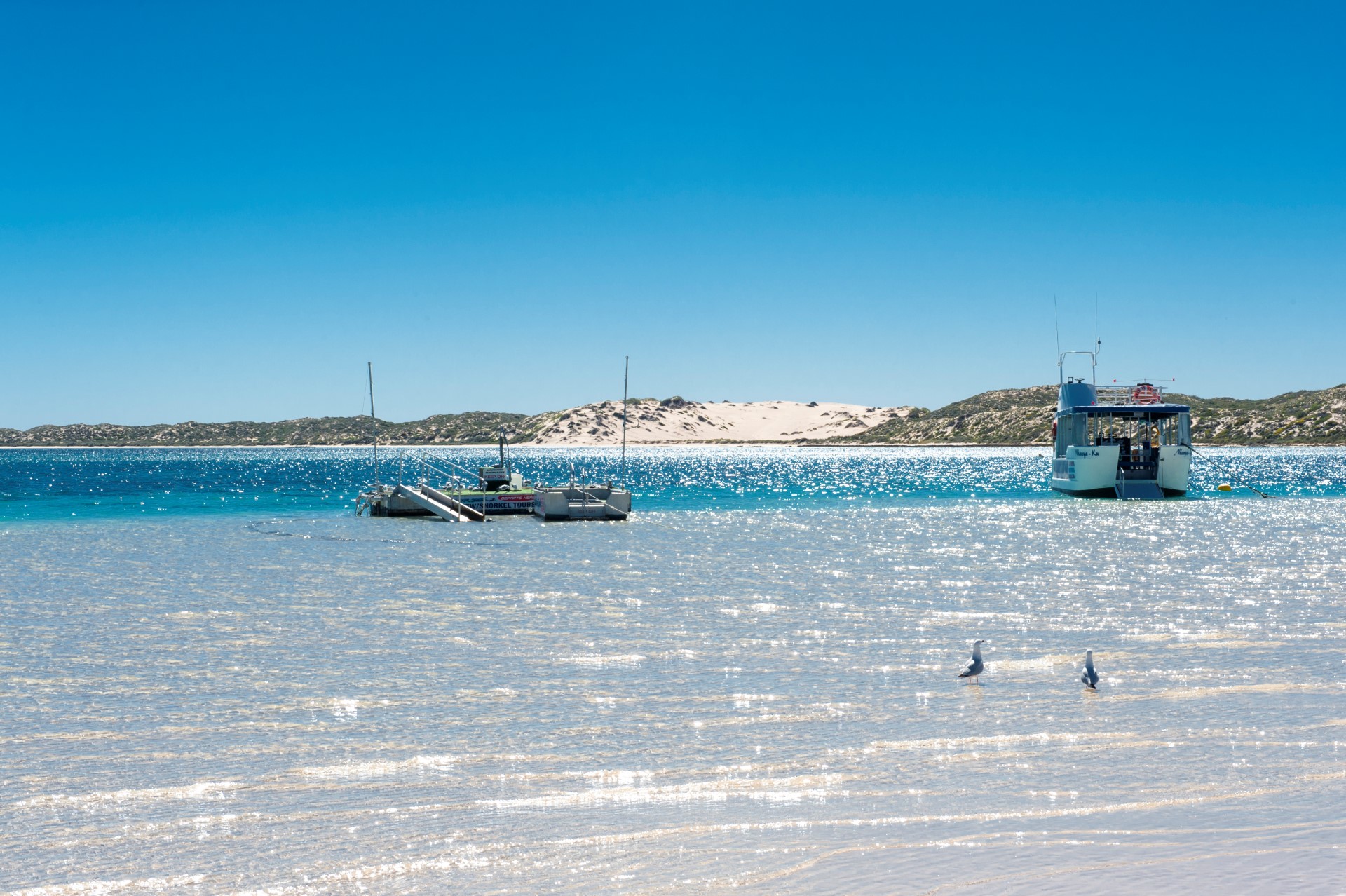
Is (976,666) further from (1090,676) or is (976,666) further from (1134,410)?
(1134,410)

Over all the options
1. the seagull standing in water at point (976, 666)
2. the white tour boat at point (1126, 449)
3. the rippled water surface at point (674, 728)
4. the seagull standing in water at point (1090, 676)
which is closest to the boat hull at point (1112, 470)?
the white tour boat at point (1126, 449)

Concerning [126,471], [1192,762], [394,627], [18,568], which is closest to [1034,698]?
[1192,762]

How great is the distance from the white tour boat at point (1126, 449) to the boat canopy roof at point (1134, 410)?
43mm

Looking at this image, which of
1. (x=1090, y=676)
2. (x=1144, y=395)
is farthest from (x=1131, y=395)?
(x=1090, y=676)

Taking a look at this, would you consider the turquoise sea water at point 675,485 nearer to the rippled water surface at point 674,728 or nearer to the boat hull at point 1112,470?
the boat hull at point 1112,470

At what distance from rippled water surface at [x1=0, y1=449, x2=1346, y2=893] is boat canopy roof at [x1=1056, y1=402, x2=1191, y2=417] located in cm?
3534

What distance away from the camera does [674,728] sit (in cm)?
1377

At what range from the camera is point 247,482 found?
115m

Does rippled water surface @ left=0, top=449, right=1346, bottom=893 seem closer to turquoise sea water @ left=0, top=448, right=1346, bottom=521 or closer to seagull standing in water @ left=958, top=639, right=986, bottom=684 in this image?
seagull standing in water @ left=958, top=639, right=986, bottom=684

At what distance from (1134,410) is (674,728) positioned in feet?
201

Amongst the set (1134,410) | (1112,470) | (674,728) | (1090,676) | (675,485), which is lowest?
(675,485)

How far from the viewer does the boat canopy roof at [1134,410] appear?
6738 cm

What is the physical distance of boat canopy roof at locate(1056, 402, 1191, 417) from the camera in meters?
67.4

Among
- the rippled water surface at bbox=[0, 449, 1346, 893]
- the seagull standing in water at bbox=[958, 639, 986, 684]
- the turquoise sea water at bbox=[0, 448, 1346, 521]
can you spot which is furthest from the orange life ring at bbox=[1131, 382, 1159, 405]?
the seagull standing in water at bbox=[958, 639, 986, 684]
